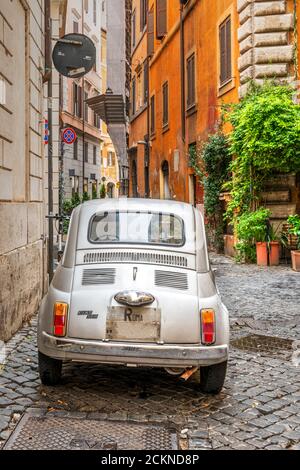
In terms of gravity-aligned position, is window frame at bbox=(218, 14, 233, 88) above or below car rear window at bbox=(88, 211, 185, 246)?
above

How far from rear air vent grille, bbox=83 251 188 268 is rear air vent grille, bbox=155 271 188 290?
0.14 meters

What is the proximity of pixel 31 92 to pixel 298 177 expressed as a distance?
7.36 m

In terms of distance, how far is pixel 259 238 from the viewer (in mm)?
13078

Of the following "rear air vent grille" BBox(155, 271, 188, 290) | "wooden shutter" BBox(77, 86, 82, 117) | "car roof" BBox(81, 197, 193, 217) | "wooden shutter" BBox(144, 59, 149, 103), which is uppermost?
"wooden shutter" BBox(77, 86, 82, 117)

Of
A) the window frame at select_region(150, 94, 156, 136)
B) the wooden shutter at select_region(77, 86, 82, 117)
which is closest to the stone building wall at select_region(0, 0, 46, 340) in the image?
the window frame at select_region(150, 94, 156, 136)

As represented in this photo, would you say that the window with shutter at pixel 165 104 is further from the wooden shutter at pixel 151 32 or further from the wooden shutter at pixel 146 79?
the wooden shutter at pixel 146 79

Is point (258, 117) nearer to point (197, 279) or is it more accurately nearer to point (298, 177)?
point (298, 177)

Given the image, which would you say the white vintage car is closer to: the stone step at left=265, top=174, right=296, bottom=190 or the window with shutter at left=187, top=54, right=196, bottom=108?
the stone step at left=265, top=174, right=296, bottom=190

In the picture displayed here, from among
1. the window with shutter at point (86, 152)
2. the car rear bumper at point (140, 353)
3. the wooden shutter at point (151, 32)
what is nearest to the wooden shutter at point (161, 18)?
the wooden shutter at point (151, 32)

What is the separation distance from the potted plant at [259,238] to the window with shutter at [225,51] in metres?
4.07

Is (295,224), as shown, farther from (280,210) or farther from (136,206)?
(136,206)

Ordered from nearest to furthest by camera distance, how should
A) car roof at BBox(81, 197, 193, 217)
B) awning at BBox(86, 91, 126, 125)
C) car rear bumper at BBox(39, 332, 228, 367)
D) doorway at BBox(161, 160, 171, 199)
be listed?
car rear bumper at BBox(39, 332, 228, 367)
car roof at BBox(81, 197, 193, 217)
doorway at BBox(161, 160, 171, 199)
awning at BBox(86, 91, 126, 125)

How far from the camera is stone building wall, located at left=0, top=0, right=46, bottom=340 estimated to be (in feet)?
20.1

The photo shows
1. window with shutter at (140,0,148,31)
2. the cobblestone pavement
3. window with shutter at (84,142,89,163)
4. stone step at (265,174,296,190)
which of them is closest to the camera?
the cobblestone pavement
